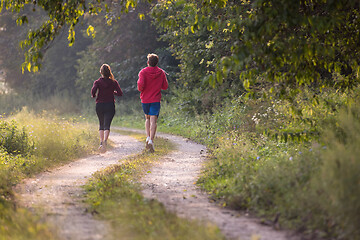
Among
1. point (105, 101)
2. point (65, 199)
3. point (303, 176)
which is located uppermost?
point (303, 176)

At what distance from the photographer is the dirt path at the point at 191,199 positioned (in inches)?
185

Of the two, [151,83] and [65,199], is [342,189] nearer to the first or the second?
[65,199]

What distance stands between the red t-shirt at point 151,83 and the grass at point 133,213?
3892 millimetres

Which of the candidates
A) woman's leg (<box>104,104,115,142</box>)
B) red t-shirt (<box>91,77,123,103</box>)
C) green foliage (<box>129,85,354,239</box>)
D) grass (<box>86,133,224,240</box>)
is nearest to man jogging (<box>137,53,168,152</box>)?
red t-shirt (<box>91,77,123,103</box>)

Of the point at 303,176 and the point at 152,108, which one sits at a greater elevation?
the point at 303,176

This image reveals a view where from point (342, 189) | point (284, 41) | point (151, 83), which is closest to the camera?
point (342, 189)

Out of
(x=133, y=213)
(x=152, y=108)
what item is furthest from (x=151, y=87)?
(x=133, y=213)

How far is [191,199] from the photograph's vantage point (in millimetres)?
6320

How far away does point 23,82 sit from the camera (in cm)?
4100

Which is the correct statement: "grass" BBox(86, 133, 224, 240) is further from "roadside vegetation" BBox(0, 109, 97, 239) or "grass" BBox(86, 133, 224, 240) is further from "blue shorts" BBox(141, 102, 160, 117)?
"blue shorts" BBox(141, 102, 160, 117)

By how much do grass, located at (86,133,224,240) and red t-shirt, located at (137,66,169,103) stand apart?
3892mm

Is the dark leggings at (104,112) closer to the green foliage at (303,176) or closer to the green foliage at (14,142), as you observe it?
the green foliage at (14,142)

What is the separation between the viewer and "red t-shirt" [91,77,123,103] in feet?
39.0

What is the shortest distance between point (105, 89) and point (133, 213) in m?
7.22
